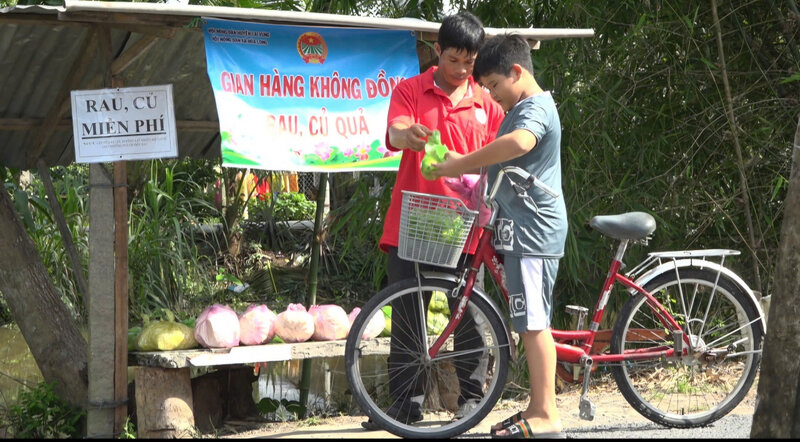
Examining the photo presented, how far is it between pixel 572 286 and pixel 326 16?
110 inches

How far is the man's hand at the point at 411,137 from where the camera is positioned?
385 centimetres

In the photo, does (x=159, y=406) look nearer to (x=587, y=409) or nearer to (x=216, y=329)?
(x=216, y=329)

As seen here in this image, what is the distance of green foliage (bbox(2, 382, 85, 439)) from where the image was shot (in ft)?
17.5

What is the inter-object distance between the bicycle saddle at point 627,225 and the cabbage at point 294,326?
1.73 metres

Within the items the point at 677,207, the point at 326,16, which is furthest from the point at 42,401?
the point at 677,207

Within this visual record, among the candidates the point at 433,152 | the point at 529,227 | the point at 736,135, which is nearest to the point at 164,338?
the point at 433,152

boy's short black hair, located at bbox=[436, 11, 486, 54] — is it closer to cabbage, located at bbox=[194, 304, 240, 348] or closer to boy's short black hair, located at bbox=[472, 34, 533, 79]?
boy's short black hair, located at bbox=[472, 34, 533, 79]

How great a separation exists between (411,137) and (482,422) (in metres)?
1.69

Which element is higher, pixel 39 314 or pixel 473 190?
pixel 473 190

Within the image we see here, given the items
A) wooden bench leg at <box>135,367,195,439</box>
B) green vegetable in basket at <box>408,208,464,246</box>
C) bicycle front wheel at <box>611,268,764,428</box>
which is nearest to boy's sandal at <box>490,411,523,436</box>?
bicycle front wheel at <box>611,268,764,428</box>

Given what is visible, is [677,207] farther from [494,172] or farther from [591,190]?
[494,172]

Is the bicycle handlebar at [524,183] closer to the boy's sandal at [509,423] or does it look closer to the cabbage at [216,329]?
the boy's sandal at [509,423]

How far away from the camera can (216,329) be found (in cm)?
486

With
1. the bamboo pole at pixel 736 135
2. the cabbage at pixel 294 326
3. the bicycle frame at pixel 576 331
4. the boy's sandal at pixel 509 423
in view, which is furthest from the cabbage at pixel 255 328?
the bamboo pole at pixel 736 135
